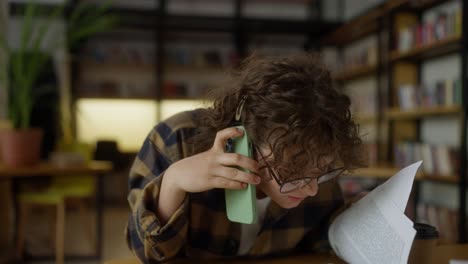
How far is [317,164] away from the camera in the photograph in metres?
0.72

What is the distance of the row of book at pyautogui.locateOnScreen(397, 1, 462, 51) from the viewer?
3.54 m

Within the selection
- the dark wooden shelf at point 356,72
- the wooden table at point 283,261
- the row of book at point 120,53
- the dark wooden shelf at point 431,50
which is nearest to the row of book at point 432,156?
the dark wooden shelf at point 431,50

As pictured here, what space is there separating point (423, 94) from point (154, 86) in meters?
3.72

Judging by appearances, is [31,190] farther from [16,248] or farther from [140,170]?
[140,170]

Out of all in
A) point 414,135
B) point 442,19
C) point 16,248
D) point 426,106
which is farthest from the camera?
point 414,135

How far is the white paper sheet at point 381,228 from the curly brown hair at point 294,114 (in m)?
0.09

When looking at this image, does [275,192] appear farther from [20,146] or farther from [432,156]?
[432,156]

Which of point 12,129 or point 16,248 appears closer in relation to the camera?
point 12,129

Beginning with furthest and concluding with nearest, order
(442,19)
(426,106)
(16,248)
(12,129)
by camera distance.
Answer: (426,106)
(442,19)
(16,248)
(12,129)

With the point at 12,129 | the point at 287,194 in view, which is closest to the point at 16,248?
the point at 12,129

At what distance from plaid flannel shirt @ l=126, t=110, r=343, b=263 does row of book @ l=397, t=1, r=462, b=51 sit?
10.0 ft

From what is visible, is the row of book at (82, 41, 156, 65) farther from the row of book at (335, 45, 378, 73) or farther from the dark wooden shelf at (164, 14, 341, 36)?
the row of book at (335, 45, 378, 73)

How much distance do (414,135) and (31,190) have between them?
11.7 feet

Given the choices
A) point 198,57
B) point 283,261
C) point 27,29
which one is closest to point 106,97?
point 198,57
